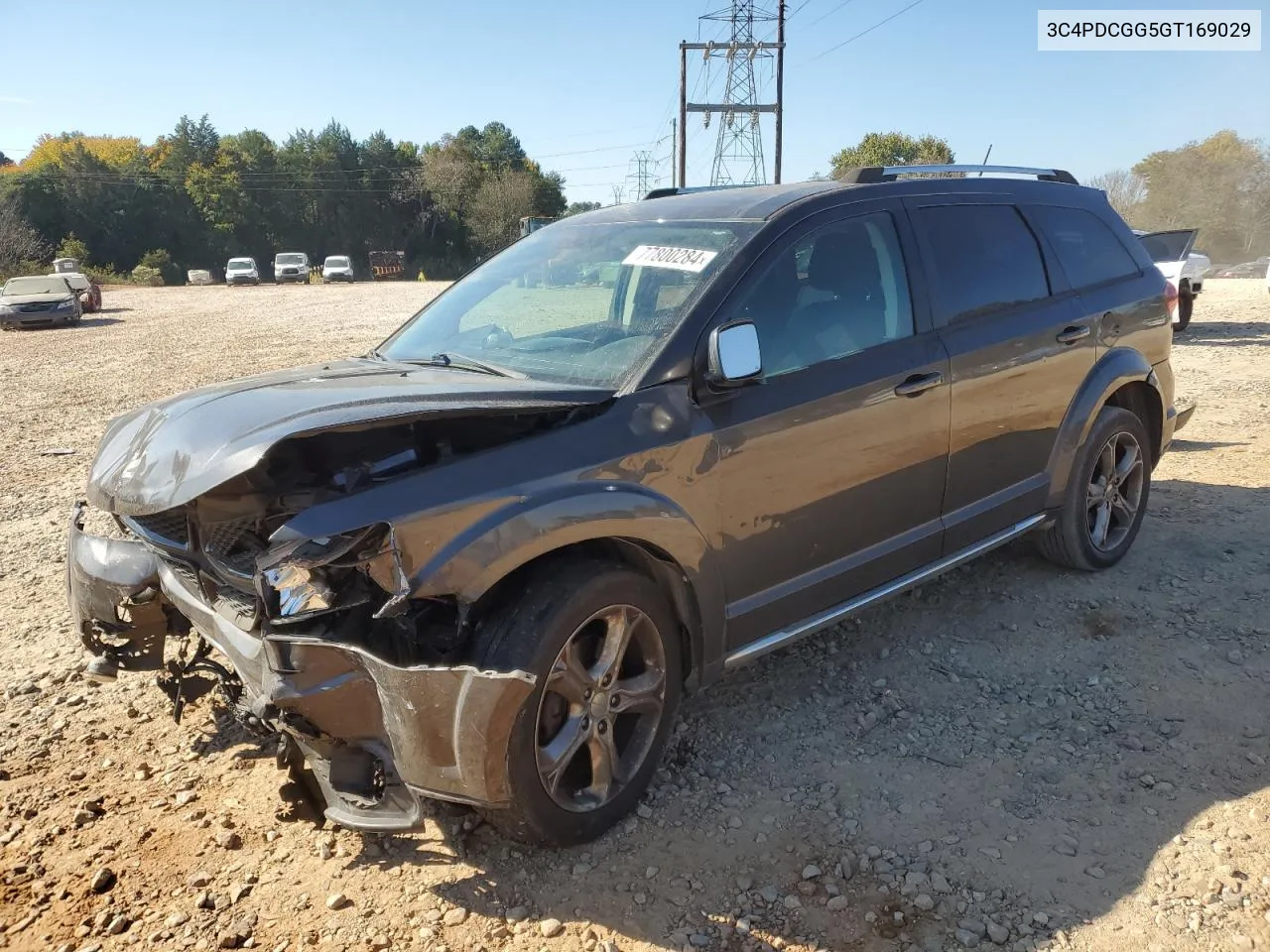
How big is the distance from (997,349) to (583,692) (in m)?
2.42

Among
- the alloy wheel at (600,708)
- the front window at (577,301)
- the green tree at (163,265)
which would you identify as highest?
the green tree at (163,265)

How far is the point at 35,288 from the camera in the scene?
25031 mm

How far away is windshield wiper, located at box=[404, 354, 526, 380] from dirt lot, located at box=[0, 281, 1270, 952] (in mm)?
1511

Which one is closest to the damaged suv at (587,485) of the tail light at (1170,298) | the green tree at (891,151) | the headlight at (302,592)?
the headlight at (302,592)

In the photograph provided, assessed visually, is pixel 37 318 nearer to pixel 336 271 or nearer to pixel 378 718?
pixel 378 718

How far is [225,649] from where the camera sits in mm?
2586

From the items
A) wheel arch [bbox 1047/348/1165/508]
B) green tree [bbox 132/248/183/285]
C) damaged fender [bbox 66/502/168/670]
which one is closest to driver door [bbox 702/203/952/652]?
wheel arch [bbox 1047/348/1165/508]

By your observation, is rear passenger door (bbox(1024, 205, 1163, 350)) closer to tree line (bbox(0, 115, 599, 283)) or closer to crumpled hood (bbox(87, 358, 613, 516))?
crumpled hood (bbox(87, 358, 613, 516))

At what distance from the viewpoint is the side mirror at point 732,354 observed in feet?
9.45

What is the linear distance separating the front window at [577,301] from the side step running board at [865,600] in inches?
42.3

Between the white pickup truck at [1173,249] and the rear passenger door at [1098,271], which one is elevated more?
the white pickup truck at [1173,249]

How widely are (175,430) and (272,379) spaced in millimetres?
573

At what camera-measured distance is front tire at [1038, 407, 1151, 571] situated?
4.53 meters

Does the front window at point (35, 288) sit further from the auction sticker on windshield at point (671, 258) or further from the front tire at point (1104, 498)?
the front tire at point (1104, 498)
